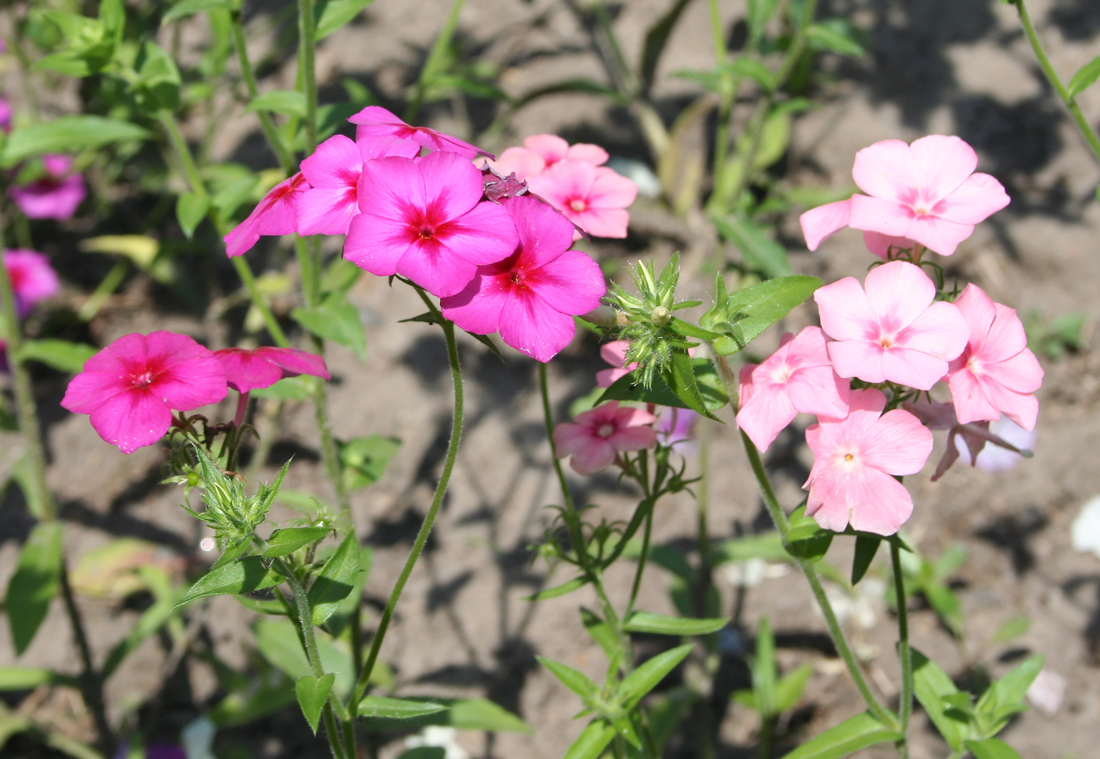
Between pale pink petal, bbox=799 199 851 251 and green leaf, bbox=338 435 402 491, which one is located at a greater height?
pale pink petal, bbox=799 199 851 251

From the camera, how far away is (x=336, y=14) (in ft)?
7.64

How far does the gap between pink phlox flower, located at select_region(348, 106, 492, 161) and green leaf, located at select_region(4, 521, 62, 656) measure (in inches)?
74.5

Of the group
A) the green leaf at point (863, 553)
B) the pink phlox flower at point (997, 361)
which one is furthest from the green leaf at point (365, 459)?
the pink phlox flower at point (997, 361)

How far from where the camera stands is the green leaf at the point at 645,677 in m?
1.89

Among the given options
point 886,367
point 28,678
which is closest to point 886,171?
point 886,367

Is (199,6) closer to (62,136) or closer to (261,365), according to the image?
(62,136)

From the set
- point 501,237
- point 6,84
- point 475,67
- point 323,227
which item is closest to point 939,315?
point 501,237

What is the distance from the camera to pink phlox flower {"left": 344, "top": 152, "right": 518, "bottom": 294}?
140 cm

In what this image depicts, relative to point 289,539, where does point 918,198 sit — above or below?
above

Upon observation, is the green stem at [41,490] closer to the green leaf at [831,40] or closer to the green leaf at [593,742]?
the green leaf at [593,742]

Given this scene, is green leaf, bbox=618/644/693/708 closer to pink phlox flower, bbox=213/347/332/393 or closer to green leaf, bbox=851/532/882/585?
green leaf, bbox=851/532/882/585

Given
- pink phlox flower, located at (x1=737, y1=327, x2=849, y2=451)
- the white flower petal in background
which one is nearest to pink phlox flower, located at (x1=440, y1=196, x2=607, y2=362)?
pink phlox flower, located at (x1=737, y1=327, x2=849, y2=451)

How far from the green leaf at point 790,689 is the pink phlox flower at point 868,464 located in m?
1.59

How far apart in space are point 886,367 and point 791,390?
15 centimetres
